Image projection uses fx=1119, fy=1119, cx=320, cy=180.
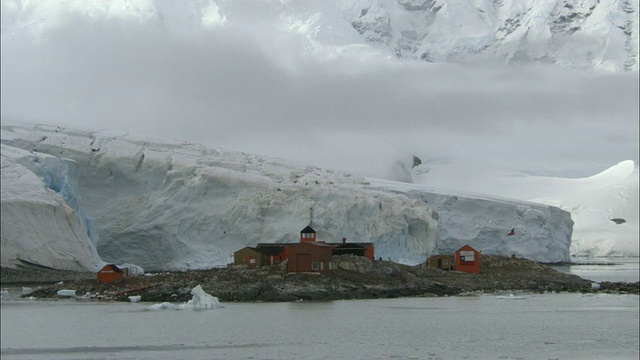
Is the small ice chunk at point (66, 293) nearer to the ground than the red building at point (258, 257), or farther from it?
nearer to the ground

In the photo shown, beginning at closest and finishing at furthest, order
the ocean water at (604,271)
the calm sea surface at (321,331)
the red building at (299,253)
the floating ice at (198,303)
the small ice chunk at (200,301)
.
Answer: the calm sea surface at (321,331)
the floating ice at (198,303)
the small ice chunk at (200,301)
the red building at (299,253)
the ocean water at (604,271)

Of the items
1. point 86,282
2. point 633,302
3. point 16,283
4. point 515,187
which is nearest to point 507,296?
point 633,302

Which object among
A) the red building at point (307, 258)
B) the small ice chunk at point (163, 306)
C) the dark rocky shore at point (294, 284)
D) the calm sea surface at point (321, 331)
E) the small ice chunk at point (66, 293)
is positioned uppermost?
the red building at point (307, 258)

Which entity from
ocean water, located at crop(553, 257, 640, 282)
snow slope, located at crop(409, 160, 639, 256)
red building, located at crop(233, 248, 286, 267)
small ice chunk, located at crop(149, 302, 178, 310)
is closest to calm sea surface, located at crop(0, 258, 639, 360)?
small ice chunk, located at crop(149, 302, 178, 310)

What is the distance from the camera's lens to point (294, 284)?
137ft

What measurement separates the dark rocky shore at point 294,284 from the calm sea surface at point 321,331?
1346 millimetres

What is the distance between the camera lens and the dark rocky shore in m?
41.6

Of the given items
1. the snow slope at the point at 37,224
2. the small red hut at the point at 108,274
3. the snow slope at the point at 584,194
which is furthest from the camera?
the snow slope at the point at 584,194

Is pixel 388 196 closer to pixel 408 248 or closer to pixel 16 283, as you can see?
pixel 408 248

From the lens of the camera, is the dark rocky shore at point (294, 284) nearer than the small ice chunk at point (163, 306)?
No

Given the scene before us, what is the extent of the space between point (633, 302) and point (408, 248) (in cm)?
1835

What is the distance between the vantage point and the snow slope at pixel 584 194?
412 ft

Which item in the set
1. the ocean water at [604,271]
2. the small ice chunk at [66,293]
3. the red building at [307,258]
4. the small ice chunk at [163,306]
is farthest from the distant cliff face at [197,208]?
the small ice chunk at [163,306]

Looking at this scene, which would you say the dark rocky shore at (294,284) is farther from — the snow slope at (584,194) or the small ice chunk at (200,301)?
the snow slope at (584,194)
